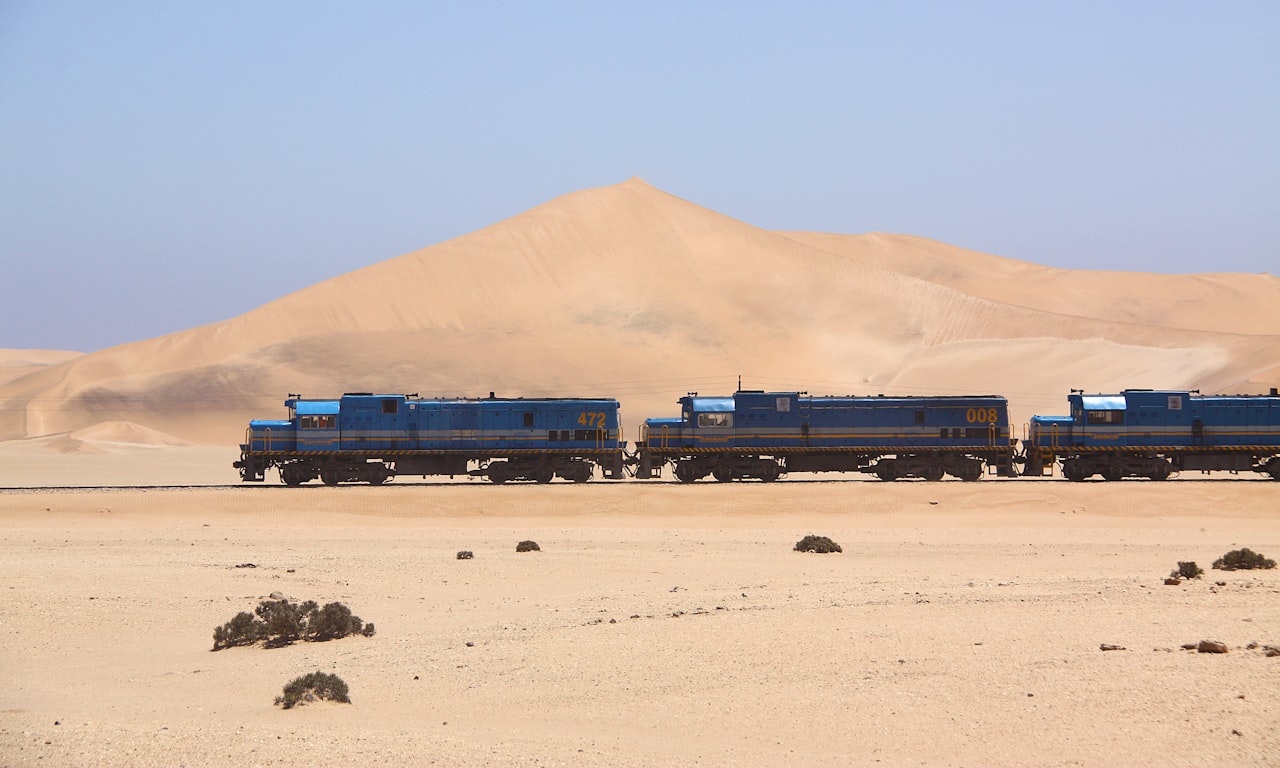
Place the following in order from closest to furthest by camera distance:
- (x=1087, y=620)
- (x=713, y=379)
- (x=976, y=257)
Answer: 1. (x=1087, y=620)
2. (x=713, y=379)
3. (x=976, y=257)

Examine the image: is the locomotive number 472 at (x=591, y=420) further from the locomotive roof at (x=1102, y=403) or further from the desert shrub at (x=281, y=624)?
the desert shrub at (x=281, y=624)

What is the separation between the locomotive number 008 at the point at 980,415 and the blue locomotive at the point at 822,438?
0.11ft

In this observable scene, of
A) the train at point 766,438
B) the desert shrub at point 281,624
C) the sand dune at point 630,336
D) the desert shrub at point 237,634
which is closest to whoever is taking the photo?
the desert shrub at point 237,634

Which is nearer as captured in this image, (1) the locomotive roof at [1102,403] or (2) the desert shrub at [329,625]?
(2) the desert shrub at [329,625]

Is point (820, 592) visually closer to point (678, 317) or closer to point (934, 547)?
point (934, 547)

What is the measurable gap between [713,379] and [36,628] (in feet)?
283

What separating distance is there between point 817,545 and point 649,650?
1202 centimetres

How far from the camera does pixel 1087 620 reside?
16.7 metres

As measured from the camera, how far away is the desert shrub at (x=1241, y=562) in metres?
22.3

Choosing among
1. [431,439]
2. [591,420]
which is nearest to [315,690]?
[431,439]

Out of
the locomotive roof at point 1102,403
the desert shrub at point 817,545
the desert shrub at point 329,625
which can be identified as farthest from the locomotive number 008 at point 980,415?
the desert shrub at point 329,625

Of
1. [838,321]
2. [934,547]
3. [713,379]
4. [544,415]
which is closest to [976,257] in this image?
[838,321]

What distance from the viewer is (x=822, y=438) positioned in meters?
43.2

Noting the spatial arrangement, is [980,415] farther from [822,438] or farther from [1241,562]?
[1241,562]
